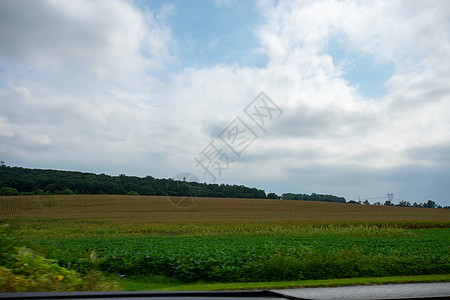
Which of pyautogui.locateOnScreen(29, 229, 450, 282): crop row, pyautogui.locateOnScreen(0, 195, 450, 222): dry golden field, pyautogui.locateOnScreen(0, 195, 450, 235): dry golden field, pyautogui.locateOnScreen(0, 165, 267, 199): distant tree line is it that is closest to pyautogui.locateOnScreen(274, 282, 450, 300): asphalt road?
pyautogui.locateOnScreen(29, 229, 450, 282): crop row

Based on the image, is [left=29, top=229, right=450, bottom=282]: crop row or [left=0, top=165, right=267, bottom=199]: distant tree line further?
[left=0, top=165, right=267, bottom=199]: distant tree line

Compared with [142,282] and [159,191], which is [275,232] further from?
[159,191]

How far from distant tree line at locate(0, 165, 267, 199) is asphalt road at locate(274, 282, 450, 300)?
55685 mm

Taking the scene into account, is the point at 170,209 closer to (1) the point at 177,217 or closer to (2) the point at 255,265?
(1) the point at 177,217

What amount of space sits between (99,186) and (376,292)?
3070 inches

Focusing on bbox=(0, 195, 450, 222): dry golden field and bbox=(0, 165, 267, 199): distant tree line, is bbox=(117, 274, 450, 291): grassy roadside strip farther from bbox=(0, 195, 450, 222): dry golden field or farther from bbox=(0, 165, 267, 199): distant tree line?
bbox=(0, 165, 267, 199): distant tree line

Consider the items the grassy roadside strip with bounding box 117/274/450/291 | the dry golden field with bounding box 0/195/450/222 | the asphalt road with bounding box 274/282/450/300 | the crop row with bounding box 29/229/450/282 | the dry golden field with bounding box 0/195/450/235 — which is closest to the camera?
the asphalt road with bounding box 274/282/450/300

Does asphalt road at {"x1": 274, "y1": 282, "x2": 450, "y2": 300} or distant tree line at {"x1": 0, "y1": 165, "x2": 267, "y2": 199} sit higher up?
distant tree line at {"x1": 0, "y1": 165, "x2": 267, "y2": 199}

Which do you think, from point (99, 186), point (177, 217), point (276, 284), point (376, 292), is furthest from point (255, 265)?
point (99, 186)

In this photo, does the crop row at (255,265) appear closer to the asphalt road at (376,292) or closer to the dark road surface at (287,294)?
the asphalt road at (376,292)

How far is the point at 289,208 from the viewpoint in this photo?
5641 centimetres

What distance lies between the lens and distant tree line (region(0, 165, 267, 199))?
231 ft

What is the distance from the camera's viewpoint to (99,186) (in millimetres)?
77188

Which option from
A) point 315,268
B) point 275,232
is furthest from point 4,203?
point 315,268
